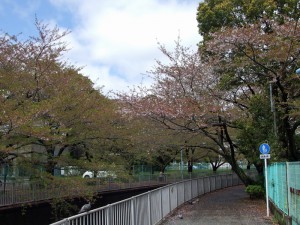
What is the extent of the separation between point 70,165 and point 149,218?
22.6 ft

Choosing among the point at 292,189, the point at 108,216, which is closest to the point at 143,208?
the point at 108,216

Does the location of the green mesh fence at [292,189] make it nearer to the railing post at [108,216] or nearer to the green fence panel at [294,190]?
the green fence panel at [294,190]

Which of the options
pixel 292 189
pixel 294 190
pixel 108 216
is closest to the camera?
pixel 108 216

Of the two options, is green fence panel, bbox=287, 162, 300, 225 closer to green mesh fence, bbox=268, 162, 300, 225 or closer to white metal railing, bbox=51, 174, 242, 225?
green mesh fence, bbox=268, 162, 300, 225

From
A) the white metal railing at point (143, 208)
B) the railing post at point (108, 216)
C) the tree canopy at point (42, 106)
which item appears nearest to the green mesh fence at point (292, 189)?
the white metal railing at point (143, 208)

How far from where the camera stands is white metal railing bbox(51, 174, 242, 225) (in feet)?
22.7

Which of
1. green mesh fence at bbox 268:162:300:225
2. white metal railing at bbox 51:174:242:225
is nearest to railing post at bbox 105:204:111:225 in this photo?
white metal railing at bbox 51:174:242:225

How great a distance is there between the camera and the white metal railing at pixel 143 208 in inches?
272

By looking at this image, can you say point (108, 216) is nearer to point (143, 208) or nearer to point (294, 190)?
point (143, 208)

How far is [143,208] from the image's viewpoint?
10969 millimetres

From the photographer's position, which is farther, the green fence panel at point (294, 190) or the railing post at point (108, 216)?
the green fence panel at point (294, 190)

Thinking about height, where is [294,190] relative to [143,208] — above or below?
above

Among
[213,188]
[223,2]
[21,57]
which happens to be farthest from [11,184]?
[213,188]

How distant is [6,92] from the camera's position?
48.1ft
